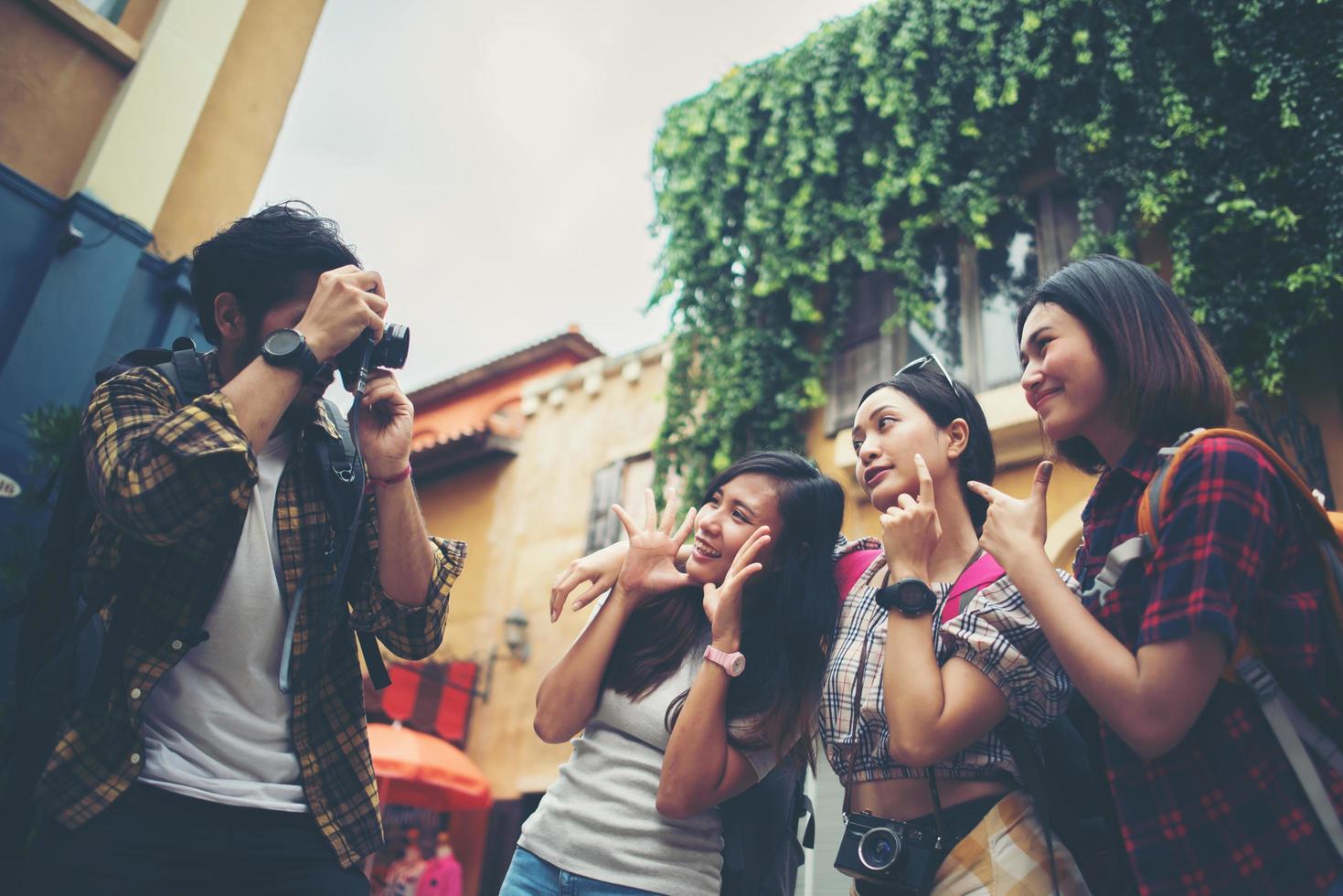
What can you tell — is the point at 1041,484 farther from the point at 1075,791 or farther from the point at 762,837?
the point at 762,837

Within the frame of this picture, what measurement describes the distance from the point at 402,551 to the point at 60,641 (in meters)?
0.67

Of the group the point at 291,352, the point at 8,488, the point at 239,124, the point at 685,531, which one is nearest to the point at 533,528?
the point at 239,124

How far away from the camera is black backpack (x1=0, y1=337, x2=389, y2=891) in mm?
1659

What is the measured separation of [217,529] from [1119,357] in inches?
74.5

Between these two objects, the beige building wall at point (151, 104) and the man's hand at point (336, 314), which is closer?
the man's hand at point (336, 314)

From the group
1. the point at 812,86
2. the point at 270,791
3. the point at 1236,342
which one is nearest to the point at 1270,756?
the point at 270,791

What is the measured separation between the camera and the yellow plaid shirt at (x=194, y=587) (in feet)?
5.53

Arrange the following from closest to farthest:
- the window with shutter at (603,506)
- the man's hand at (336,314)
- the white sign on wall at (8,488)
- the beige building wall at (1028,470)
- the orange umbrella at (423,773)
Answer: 1. the man's hand at (336,314)
2. the white sign on wall at (8,488)
3. the beige building wall at (1028,470)
4. the orange umbrella at (423,773)
5. the window with shutter at (603,506)

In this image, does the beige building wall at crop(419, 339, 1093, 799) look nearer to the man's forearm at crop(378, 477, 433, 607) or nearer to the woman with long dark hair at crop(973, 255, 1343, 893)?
the man's forearm at crop(378, 477, 433, 607)

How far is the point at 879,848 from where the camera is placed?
1.83 meters

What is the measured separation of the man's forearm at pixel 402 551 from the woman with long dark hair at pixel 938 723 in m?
0.98

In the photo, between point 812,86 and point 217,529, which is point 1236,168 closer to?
point 812,86

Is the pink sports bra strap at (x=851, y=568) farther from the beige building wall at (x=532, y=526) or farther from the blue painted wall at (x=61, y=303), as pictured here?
the beige building wall at (x=532, y=526)

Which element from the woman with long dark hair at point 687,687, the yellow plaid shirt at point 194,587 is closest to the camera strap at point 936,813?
the woman with long dark hair at point 687,687
